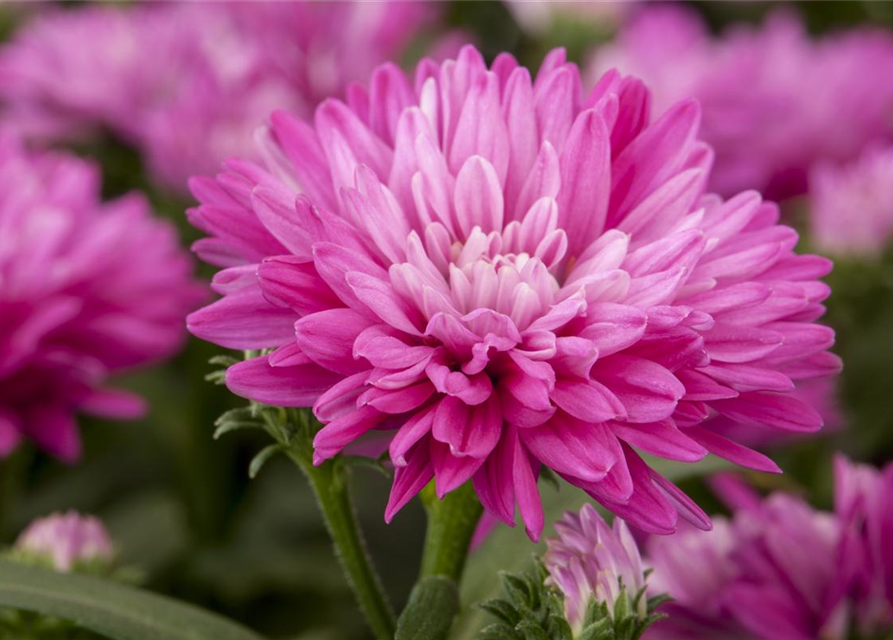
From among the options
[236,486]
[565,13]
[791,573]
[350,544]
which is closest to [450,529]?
[350,544]

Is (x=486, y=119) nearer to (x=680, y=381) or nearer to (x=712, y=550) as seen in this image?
(x=680, y=381)

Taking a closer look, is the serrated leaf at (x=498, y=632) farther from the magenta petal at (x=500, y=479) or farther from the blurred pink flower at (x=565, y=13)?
the blurred pink flower at (x=565, y=13)

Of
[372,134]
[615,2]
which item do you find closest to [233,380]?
[372,134]

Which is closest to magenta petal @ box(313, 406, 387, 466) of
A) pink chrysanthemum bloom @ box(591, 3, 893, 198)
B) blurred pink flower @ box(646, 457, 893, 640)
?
blurred pink flower @ box(646, 457, 893, 640)

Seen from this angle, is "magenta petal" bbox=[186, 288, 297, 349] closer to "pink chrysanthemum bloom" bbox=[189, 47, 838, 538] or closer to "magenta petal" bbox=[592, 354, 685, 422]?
"pink chrysanthemum bloom" bbox=[189, 47, 838, 538]

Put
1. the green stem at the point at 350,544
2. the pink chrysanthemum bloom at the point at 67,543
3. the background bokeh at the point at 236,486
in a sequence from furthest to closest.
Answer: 1. the background bokeh at the point at 236,486
2. the pink chrysanthemum bloom at the point at 67,543
3. the green stem at the point at 350,544

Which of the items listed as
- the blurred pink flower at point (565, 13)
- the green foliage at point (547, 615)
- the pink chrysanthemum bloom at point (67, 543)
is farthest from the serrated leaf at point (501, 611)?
the blurred pink flower at point (565, 13)
